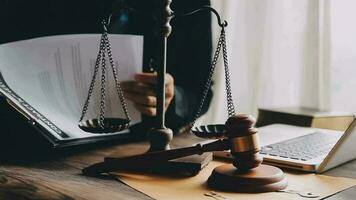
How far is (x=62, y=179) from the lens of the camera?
884 mm

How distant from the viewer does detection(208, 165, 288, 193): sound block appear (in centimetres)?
80

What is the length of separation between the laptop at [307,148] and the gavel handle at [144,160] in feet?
0.62

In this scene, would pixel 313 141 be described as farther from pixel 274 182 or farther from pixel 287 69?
pixel 287 69

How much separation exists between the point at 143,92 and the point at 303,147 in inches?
17.1

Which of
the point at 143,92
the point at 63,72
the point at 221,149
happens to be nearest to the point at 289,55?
the point at 143,92

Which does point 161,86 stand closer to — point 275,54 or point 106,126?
point 106,126

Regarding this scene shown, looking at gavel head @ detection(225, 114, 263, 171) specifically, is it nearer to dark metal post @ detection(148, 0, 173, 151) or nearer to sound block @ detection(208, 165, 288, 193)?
sound block @ detection(208, 165, 288, 193)

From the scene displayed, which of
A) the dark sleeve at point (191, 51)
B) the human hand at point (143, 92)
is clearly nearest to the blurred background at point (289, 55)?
the dark sleeve at point (191, 51)

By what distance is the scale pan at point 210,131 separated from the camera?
33.7 inches

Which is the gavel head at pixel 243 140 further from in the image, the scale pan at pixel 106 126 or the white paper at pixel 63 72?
the white paper at pixel 63 72

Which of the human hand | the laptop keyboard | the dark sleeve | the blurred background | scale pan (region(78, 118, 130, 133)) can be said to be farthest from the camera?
the blurred background

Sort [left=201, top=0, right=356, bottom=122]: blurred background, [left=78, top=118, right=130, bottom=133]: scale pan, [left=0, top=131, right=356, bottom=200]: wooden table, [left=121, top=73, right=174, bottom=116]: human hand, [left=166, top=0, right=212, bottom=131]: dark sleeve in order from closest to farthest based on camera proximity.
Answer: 1. [left=0, top=131, right=356, bottom=200]: wooden table
2. [left=78, top=118, right=130, bottom=133]: scale pan
3. [left=121, top=73, right=174, bottom=116]: human hand
4. [left=166, top=0, right=212, bottom=131]: dark sleeve
5. [left=201, top=0, right=356, bottom=122]: blurred background

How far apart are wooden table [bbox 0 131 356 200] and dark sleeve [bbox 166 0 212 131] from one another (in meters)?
0.52

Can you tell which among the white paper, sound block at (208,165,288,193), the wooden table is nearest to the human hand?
the white paper
